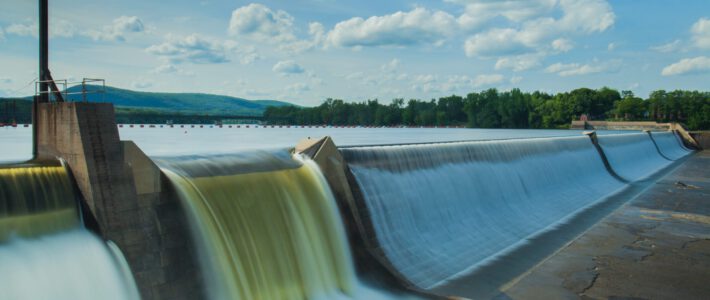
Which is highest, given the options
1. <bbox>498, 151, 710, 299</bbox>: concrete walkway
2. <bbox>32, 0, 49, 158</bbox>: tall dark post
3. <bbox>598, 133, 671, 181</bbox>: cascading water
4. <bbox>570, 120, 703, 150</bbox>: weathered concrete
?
<bbox>32, 0, 49, 158</bbox>: tall dark post

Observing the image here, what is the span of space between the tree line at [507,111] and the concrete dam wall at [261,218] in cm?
10902

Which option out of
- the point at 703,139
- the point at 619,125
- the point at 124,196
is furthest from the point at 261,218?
the point at 619,125

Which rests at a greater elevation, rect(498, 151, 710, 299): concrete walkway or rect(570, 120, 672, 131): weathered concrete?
rect(570, 120, 672, 131): weathered concrete

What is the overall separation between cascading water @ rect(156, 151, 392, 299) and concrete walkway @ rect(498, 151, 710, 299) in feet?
14.9

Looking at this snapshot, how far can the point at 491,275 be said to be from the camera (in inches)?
605

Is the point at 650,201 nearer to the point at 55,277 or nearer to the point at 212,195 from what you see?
the point at 212,195

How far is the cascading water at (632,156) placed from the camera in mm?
43812

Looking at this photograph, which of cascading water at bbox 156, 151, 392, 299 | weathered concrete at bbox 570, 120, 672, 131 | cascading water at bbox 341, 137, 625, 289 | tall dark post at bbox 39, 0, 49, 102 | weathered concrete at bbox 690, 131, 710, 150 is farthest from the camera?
weathered concrete at bbox 570, 120, 672, 131

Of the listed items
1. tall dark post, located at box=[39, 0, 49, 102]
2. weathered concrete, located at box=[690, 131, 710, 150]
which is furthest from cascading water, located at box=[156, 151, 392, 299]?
weathered concrete, located at box=[690, 131, 710, 150]

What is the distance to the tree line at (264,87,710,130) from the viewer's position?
138 meters

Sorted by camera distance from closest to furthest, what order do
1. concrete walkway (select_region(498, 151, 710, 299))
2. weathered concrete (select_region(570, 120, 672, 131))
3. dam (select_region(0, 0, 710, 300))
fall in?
1. dam (select_region(0, 0, 710, 300))
2. concrete walkway (select_region(498, 151, 710, 299))
3. weathered concrete (select_region(570, 120, 672, 131))

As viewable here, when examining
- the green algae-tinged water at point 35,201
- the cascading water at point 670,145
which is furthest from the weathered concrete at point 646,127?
the green algae-tinged water at point 35,201

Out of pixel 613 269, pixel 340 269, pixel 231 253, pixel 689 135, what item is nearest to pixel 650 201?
pixel 613 269

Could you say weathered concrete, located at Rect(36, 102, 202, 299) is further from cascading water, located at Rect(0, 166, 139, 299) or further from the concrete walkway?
the concrete walkway
